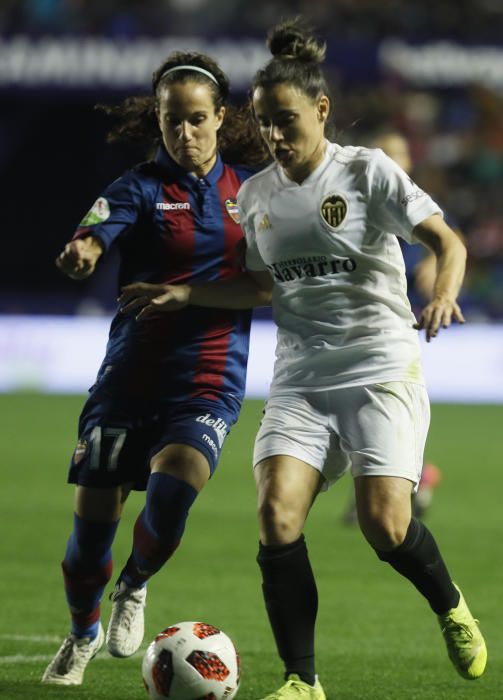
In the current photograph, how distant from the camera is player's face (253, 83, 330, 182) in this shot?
459cm

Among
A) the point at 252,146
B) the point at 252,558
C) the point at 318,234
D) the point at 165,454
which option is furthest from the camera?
the point at 252,558

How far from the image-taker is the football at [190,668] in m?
4.60

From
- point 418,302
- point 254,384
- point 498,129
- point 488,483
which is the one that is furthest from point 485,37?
point 418,302

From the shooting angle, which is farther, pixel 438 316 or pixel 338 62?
pixel 338 62

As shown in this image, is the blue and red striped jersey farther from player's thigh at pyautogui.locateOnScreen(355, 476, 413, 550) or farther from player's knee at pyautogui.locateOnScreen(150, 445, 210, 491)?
player's thigh at pyautogui.locateOnScreen(355, 476, 413, 550)

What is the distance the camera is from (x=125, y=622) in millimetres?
5145

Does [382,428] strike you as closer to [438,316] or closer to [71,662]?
[438,316]

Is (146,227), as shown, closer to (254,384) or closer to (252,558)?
(252,558)

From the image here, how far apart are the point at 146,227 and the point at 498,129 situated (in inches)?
807

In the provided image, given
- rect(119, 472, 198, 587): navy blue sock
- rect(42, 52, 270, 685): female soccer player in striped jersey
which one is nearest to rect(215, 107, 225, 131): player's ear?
rect(42, 52, 270, 685): female soccer player in striped jersey

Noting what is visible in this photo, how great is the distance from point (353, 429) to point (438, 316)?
2.13 ft

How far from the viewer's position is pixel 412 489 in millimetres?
4668

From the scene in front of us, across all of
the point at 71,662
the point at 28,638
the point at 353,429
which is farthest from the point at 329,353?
the point at 28,638

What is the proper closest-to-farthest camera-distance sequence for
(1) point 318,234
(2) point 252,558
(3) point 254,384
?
(1) point 318,234 < (2) point 252,558 < (3) point 254,384
